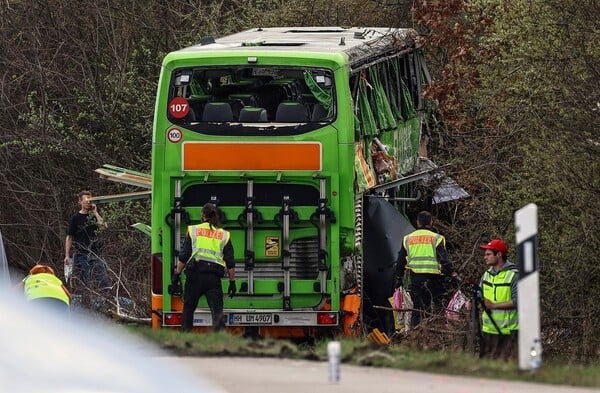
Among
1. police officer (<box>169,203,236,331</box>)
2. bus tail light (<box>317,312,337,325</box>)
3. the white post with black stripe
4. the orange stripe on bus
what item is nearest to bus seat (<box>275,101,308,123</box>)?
the orange stripe on bus

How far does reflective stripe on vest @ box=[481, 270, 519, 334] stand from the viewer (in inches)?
562

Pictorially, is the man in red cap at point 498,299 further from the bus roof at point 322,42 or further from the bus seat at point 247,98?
the bus seat at point 247,98

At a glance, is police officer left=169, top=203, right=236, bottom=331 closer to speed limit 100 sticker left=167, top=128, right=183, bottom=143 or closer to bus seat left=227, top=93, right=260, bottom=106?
speed limit 100 sticker left=167, top=128, right=183, bottom=143

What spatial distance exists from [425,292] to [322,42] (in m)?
3.61

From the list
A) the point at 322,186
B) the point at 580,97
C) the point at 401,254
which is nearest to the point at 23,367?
the point at 322,186

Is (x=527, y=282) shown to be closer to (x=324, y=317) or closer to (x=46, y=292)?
(x=46, y=292)

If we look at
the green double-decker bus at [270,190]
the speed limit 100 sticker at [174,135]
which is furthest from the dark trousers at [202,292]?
the speed limit 100 sticker at [174,135]

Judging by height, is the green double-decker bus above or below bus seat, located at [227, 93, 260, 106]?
below

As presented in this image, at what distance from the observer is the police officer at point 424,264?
18250 mm

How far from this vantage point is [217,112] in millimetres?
17953

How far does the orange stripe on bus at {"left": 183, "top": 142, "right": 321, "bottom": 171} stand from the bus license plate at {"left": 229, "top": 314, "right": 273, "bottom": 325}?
1632 millimetres

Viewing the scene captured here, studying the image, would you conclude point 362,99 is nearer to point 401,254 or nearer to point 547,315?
point 401,254


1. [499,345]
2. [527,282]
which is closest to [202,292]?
[499,345]

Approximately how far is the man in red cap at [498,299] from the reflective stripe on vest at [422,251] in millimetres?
3659
